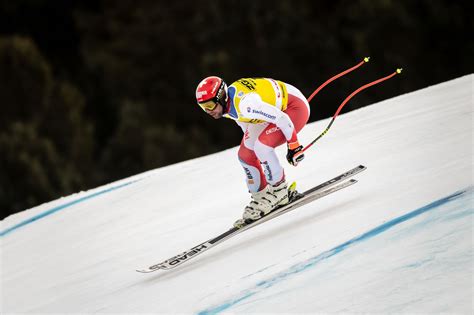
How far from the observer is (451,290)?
13.3 feet

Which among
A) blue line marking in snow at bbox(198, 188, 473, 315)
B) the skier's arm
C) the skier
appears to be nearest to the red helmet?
the skier

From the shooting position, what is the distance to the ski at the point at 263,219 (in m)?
6.12

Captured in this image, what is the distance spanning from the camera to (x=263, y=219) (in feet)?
20.9

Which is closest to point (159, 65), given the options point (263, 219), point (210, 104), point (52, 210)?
point (52, 210)

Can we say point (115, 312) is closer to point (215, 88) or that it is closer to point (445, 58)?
point (215, 88)

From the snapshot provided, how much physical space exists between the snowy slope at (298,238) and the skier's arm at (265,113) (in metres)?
0.66

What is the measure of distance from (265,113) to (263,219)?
80 centimetres

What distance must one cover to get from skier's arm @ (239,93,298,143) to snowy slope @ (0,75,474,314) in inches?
26.2

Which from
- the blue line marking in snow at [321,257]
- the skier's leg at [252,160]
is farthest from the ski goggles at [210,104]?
the blue line marking in snow at [321,257]

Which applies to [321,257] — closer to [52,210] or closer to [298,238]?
[298,238]

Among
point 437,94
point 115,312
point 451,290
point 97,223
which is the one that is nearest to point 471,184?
point 451,290

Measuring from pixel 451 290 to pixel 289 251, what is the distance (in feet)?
5.52

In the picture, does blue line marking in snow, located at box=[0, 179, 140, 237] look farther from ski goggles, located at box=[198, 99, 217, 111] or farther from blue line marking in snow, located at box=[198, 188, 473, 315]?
blue line marking in snow, located at box=[198, 188, 473, 315]

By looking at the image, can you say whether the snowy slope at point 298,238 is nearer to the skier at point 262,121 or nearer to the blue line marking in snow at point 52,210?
the blue line marking in snow at point 52,210
